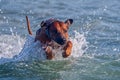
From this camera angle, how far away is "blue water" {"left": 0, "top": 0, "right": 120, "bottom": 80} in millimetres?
8297

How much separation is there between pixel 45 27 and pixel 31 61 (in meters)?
0.80

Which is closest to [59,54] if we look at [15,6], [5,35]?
[5,35]

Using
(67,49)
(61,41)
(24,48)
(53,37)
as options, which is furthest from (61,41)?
(24,48)

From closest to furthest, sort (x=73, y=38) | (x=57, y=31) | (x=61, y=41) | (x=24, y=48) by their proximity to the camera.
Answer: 1. (x=61, y=41)
2. (x=57, y=31)
3. (x=24, y=48)
4. (x=73, y=38)

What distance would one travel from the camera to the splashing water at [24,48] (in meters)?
9.08

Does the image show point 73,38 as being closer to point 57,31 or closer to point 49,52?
point 49,52

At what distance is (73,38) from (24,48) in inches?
54.0

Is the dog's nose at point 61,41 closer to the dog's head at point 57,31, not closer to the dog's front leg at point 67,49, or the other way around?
the dog's head at point 57,31

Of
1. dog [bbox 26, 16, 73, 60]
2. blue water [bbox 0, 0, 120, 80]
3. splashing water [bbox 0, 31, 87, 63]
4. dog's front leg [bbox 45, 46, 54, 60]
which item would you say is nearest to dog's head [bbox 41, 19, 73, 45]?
dog [bbox 26, 16, 73, 60]

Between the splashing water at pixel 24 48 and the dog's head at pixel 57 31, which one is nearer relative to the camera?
the dog's head at pixel 57 31

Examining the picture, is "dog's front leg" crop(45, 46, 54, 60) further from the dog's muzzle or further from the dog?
the dog's muzzle

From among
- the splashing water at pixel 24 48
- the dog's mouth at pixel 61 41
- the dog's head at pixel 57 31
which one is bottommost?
the splashing water at pixel 24 48

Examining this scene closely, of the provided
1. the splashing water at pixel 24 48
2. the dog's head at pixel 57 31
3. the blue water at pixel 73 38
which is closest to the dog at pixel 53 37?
the dog's head at pixel 57 31

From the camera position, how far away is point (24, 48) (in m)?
9.48
